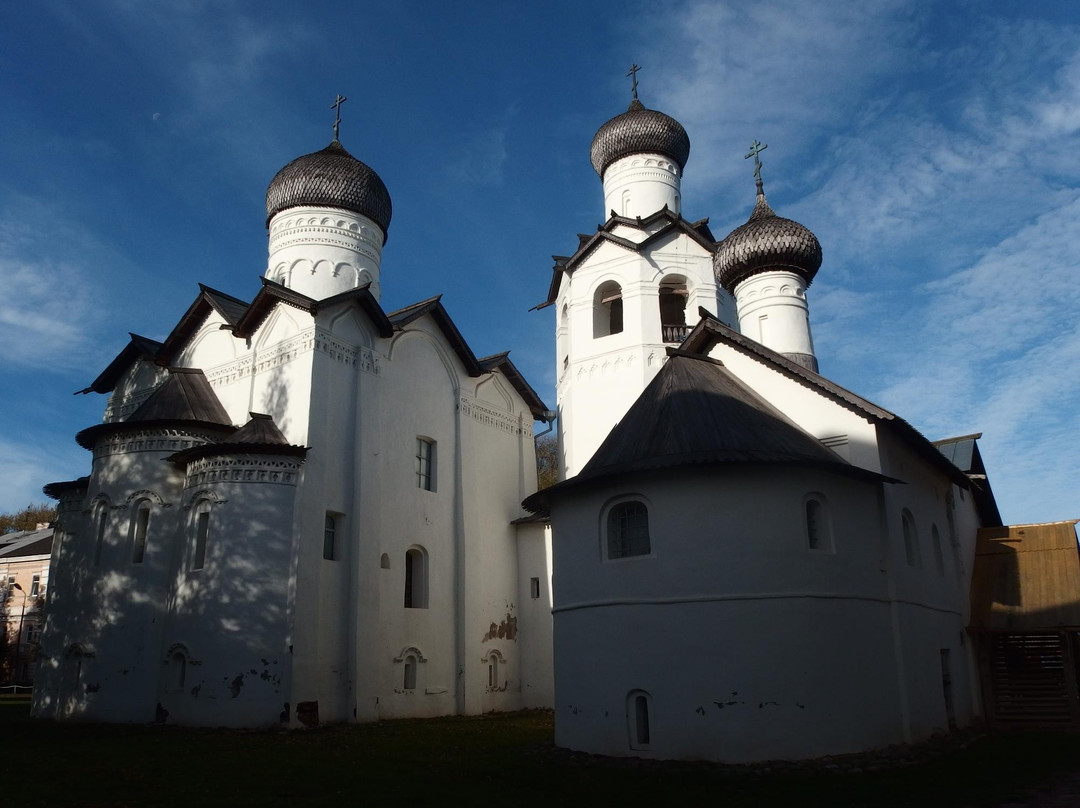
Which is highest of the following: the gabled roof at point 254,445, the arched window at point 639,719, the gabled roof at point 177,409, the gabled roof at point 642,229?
the gabled roof at point 642,229

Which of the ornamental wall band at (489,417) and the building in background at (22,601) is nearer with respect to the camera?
the ornamental wall band at (489,417)

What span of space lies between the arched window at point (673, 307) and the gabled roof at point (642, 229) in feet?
2.85

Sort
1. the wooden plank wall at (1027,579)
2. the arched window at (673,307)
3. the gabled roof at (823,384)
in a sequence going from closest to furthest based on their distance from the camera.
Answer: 1. the gabled roof at (823,384)
2. the wooden plank wall at (1027,579)
3. the arched window at (673,307)

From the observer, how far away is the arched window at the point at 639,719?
870 centimetres

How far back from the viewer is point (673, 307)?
17469mm

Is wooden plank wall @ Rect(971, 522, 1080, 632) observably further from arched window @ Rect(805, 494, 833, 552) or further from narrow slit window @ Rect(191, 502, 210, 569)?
narrow slit window @ Rect(191, 502, 210, 569)

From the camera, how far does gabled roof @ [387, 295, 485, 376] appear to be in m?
16.3

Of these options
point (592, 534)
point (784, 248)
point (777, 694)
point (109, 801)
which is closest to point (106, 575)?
point (109, 801)

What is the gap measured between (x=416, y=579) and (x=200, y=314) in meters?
6.74

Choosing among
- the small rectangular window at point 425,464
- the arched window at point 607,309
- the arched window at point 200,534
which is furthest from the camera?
the arched window at point 607,309

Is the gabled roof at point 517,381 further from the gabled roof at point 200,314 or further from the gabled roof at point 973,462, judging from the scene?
the gabled roof at point 973,462

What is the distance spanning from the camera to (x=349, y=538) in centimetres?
1355

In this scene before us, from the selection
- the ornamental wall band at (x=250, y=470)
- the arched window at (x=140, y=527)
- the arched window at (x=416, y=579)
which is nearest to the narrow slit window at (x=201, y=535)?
the ornamental wall band at (x=250, y=470)

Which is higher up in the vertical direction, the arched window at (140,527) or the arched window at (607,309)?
the arched window at (607,309)
